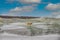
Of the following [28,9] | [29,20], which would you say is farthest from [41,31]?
[28,9]

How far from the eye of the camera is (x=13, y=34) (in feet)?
6.29

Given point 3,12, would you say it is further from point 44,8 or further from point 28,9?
point 44,8

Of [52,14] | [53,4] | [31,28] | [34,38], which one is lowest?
[34,38]

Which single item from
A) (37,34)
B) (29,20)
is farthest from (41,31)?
(29,20)

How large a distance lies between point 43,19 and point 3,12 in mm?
537

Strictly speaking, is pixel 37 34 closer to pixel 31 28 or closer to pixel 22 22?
pixel 31 28

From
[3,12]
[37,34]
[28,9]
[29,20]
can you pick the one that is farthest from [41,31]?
[3,12]

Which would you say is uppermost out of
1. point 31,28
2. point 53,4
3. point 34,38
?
point 53,4

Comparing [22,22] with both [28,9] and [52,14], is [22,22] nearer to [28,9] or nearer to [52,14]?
[28,9]

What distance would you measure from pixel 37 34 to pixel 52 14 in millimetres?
335

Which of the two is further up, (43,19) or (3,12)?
(3,12)

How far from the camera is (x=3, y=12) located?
193 cm

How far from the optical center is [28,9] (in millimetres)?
1956

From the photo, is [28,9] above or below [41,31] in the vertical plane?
above
